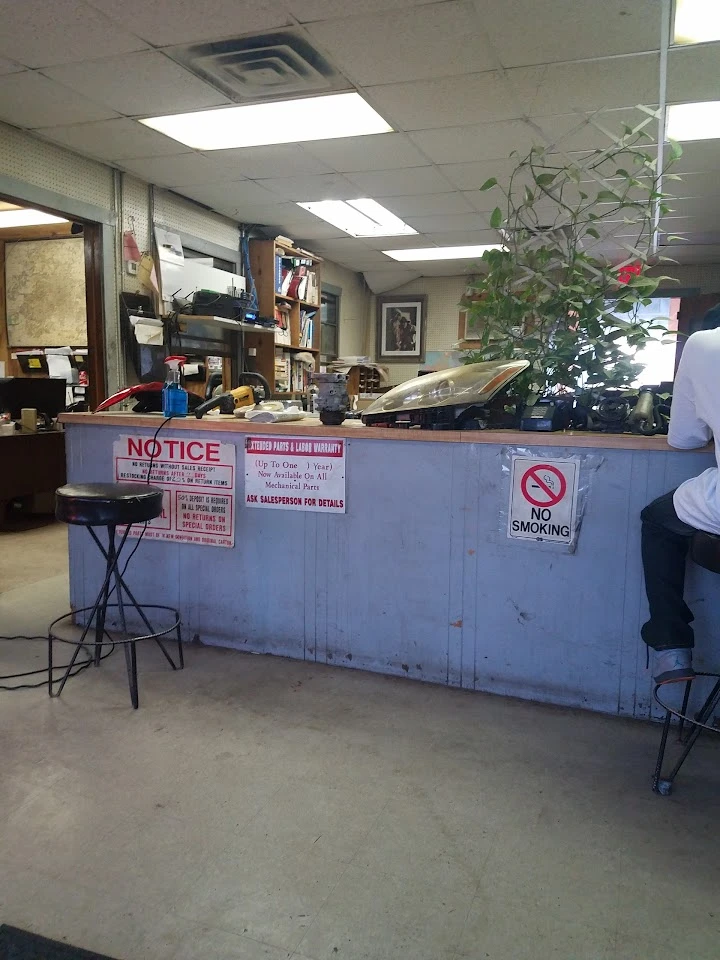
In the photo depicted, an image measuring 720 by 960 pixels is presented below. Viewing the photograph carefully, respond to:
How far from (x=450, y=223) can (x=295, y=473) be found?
4520 millimetres

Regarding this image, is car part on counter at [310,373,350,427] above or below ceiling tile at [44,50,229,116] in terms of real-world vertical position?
below

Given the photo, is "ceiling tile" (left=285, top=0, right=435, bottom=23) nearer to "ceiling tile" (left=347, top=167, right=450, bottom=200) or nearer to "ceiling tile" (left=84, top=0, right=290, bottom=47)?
"ceiling tile" (left=84, top=0, right=290, bottom=47)

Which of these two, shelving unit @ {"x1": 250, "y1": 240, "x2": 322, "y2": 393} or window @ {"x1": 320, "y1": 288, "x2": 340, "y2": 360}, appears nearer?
shelving unit @ {"x1": 250, "y1": 240, "x2": 322, "y2": 393}

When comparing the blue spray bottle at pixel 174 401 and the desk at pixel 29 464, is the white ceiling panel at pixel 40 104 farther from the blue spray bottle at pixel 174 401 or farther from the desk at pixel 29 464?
the desk at pixel 29 464

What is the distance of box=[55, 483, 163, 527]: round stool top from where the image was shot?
218cm

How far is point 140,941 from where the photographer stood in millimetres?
1314

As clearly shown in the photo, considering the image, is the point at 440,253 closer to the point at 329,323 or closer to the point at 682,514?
the point at 329,323

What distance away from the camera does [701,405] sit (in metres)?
1.78

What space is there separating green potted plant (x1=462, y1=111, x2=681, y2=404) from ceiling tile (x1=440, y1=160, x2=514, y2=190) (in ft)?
7.55

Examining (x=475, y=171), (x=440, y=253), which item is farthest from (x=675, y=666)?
(x=440, y=253)

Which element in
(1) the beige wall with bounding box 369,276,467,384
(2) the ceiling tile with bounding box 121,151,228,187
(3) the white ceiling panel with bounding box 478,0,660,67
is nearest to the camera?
(3) the white ceiling panel with bounding box 478,0,660,67

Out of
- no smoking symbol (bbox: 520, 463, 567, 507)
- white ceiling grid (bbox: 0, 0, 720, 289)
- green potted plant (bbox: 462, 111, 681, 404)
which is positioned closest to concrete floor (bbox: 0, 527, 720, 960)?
no smoking symbol (bbox: 520, 463, 567, 507)

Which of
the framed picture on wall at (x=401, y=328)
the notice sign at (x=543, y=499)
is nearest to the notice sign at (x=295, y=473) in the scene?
the notice sign at (x=543, y=499)

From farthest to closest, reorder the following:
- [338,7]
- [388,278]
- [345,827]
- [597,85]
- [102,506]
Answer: [388,278] < [597,85] < [338,7] < [102,506] < [345,827]
